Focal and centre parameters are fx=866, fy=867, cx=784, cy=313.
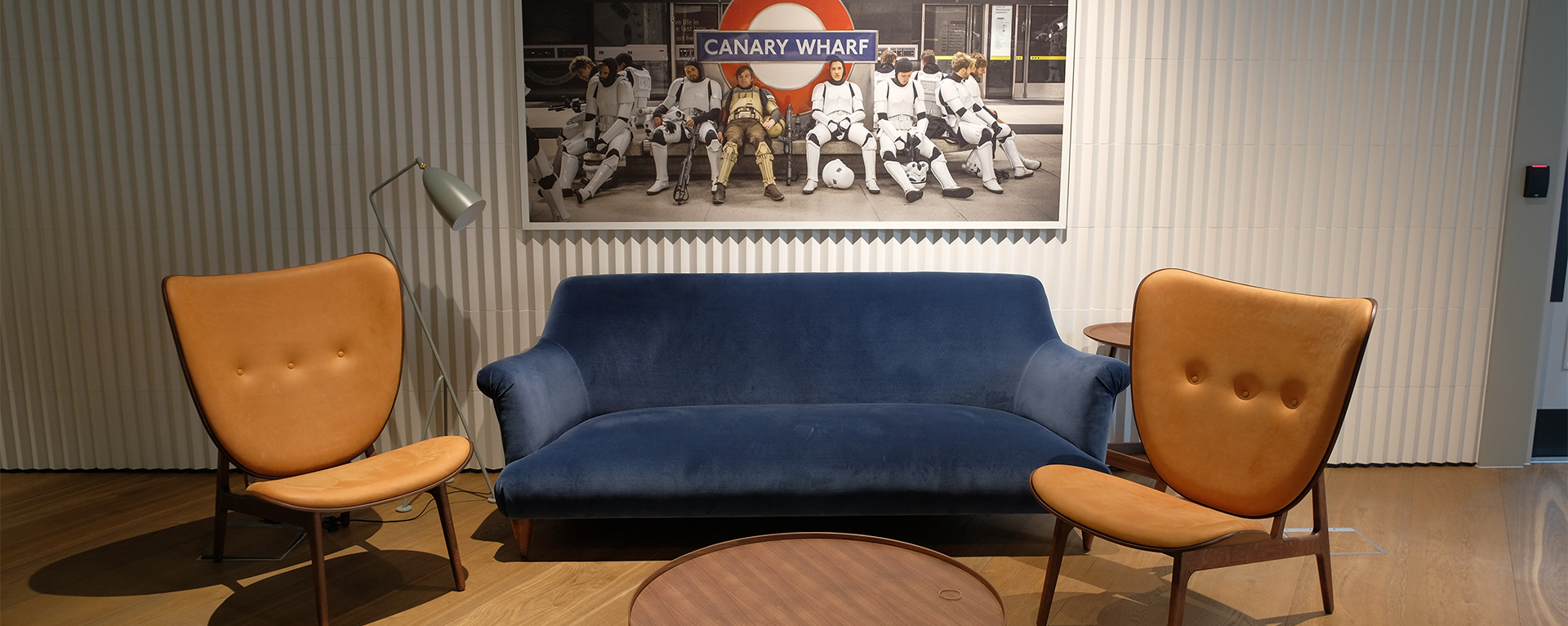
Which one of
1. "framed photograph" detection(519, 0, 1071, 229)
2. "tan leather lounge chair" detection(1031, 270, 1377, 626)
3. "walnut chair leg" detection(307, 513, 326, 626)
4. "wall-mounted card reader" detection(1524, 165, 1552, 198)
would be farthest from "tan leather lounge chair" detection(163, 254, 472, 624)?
"wall-mounted card reader" detection(1524, 165, 1552, 198)

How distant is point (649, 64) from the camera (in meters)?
3.44

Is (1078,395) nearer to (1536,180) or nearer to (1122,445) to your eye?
(1122,445)

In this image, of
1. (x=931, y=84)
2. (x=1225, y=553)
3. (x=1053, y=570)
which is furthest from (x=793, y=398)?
(x=1225, y=553)

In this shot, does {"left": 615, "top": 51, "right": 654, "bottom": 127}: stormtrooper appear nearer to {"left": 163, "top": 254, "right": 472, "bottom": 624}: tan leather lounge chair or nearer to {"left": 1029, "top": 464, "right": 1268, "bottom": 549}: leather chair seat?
{"left": 163, "top": 254, "right": 472, "bottom": 624}: tan leather lounge chair

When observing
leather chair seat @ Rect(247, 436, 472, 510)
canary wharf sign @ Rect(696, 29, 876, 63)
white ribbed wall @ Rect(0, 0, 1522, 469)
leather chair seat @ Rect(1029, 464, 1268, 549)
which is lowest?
leather chair seat @ Rect(247, 436, 472, 510)

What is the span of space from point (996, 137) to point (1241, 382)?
1.53 m

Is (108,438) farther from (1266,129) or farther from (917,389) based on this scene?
(1266,129)

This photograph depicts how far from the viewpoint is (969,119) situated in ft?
11.5

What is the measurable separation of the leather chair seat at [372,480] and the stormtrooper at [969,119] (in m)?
2.19

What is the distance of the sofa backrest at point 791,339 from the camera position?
3.25m

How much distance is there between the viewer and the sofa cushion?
8.76 feet

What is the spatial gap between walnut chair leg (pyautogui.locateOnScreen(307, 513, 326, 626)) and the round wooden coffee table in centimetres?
103

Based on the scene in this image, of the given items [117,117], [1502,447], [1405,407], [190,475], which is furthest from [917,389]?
[117,117]

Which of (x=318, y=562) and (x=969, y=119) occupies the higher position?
(x=969, y=119)
